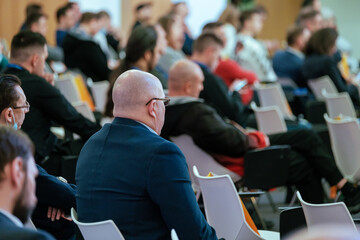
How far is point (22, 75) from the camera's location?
14.0 ft

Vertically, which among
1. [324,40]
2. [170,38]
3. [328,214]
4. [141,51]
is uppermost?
[328,214]

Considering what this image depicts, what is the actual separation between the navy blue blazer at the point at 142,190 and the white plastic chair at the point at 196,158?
1.96m

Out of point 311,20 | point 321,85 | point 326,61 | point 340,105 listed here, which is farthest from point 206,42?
point 311,20

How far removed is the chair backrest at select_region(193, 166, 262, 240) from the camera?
3070mm

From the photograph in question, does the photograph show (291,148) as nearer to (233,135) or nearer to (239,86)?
(233,135)

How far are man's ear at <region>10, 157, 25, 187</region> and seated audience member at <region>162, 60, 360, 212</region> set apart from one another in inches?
110

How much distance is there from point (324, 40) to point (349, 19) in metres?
7.72

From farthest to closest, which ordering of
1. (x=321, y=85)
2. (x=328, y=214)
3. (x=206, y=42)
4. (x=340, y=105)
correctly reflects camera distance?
(x=321, y=85), (x=206, y=42), (x=340, y=105), (x=328, y=214)

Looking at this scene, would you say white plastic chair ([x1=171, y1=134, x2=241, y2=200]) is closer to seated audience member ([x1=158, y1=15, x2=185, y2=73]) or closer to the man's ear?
the man's ear

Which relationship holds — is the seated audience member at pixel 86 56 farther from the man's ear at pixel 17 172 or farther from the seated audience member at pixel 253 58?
the man's ear at pixel 17 172

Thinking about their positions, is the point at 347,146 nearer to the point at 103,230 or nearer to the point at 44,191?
the point at 44,191

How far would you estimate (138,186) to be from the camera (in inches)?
101

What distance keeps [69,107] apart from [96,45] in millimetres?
4261

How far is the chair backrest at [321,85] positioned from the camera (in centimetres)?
776
